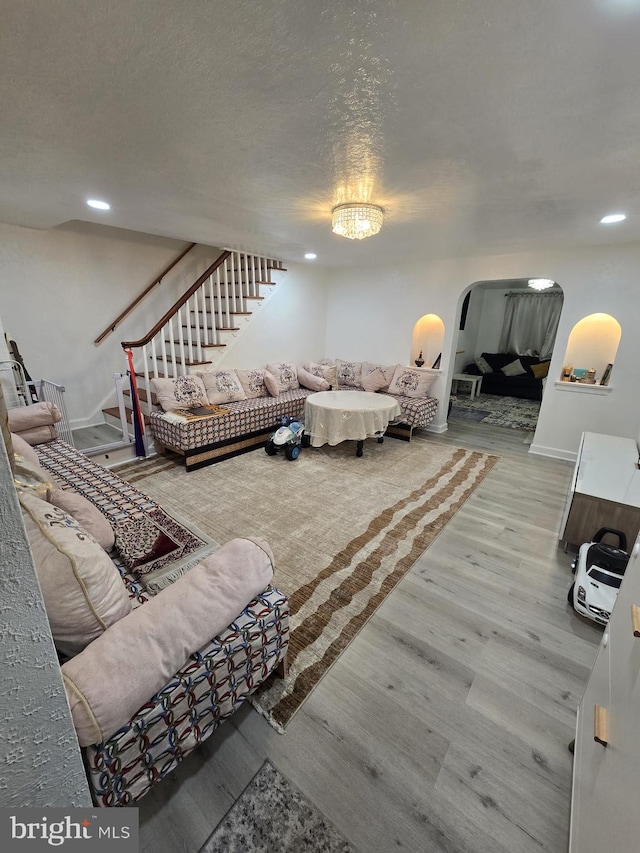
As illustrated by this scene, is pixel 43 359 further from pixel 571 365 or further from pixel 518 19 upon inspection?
pixel 571 365

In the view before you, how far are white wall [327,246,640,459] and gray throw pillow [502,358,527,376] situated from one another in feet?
10.8

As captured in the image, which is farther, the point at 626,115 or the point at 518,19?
the point at 626,115

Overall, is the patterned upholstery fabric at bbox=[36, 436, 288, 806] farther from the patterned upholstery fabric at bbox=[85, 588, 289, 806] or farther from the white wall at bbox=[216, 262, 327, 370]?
the white wall at bbox=[216, 262, 327, 370]

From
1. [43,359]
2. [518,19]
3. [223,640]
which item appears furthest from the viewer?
[43,359]

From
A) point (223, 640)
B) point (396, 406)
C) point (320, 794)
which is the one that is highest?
point (396, 406)

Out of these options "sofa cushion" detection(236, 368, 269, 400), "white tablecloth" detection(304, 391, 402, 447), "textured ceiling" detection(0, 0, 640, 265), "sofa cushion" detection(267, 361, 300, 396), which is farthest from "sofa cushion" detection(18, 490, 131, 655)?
"sofa cushion" detection(267, 361, 300, 396)

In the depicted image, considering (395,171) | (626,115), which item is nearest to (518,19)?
(626,115)

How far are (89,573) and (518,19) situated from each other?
2.01 m

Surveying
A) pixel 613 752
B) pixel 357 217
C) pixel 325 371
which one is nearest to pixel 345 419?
pixel 325 371

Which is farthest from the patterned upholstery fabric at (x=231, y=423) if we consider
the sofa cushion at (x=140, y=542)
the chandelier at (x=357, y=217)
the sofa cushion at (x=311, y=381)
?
the chandelier at (x=357, y=217)

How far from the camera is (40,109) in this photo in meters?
1.44

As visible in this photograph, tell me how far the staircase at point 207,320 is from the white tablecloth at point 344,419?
1.57 m

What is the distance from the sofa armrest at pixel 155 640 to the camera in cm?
84

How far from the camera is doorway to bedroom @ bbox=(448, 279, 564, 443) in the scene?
700 cm
